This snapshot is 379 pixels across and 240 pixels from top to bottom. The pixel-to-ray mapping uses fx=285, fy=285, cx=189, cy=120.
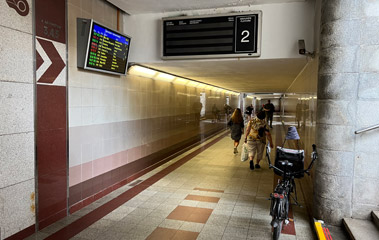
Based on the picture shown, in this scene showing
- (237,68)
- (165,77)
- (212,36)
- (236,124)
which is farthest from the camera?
(236,124)

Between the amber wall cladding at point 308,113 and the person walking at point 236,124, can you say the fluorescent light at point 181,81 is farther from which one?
the amber wall cladding at point 308,113

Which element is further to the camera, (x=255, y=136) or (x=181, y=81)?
(x=181, y=81)

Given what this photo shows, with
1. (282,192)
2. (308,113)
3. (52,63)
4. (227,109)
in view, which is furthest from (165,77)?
(227,109)

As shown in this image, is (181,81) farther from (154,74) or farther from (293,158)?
(293,158)

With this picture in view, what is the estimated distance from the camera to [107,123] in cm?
498

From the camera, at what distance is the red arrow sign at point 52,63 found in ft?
11.4

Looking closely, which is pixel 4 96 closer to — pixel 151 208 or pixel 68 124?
pixel 68 124

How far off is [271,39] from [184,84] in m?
5.34

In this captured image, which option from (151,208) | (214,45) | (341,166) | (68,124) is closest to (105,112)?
(68,124)

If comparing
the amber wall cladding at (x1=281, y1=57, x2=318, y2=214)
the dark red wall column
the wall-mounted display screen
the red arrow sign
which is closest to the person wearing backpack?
the amber wall cladding at (x1=281, y1=57, x2=318, y2=214)

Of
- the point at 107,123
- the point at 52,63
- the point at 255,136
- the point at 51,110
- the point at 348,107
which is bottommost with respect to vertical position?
the point at 255,136

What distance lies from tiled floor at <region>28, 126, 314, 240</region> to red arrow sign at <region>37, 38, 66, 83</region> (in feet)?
6.24

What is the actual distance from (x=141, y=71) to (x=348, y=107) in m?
3.95

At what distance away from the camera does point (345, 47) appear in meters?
3.45
